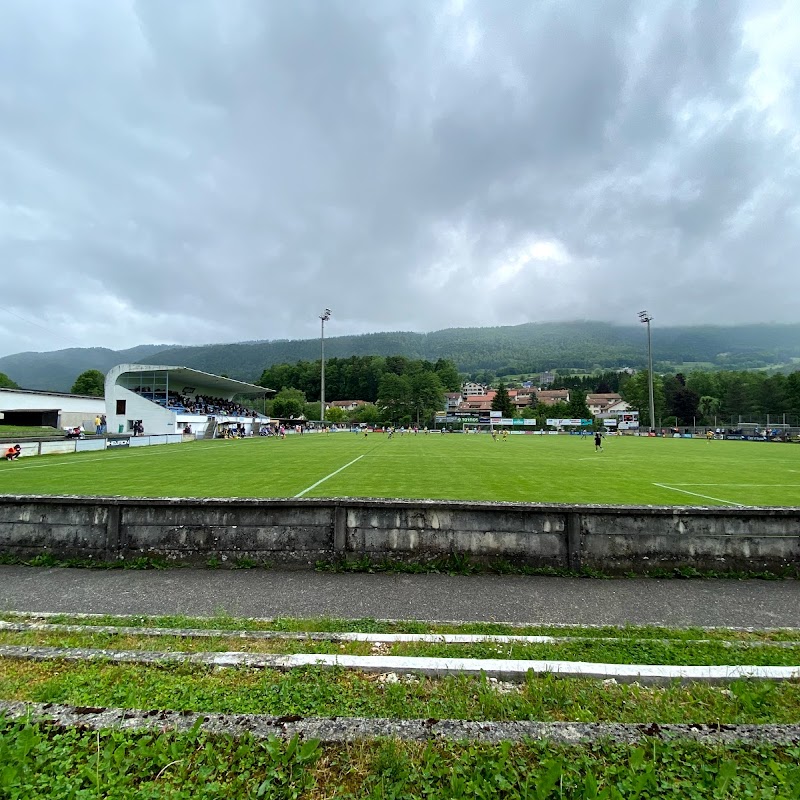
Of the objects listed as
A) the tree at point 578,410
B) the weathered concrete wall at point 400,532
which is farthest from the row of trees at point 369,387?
the weathered concrete wall at point 400,532

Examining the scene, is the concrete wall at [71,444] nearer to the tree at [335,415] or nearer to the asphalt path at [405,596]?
the asphalt path at [405,596]

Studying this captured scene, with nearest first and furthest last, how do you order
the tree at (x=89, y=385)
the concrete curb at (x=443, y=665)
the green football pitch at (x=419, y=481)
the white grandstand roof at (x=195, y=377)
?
the concrete curb at (x=443, y=665) < the green football pitch at (x=419, y=481) < the white grandstand roof at (x=195, y=377) < the tree at (x=89, y=385)

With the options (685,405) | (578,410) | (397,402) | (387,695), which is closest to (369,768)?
(387,695)

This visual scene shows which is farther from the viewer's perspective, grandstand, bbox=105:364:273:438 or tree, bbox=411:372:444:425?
tree, bbox=411:372:444:425

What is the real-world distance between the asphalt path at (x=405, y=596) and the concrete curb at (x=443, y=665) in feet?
4.62

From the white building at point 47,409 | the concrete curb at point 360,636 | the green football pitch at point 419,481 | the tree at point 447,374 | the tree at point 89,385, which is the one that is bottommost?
the green football pitch at point 419,481

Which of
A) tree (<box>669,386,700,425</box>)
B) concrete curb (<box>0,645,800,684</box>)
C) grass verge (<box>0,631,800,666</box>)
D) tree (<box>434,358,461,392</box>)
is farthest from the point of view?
tree (<box>434,358,461,392</box>)

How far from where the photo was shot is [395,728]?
256 centimetres

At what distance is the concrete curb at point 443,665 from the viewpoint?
3.31m

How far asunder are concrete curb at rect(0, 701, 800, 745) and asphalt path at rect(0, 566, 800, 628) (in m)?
2.28

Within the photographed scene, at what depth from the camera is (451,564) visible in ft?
21.2

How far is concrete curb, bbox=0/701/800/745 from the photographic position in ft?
8.16

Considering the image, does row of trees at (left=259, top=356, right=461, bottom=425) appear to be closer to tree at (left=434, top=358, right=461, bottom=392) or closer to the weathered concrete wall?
tree at (left=434, top=358, right=461, bottom=392)

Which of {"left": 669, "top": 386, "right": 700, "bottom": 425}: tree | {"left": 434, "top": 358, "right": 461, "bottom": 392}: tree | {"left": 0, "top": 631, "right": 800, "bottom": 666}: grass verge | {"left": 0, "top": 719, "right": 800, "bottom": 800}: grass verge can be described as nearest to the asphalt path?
{"left": 0, "top": 631, "right": 800, "bottom": 666}: grass verge
